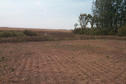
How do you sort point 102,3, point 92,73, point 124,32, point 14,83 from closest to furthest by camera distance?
point 14,83 < point 92,73 < point 124,32 < point 102,3

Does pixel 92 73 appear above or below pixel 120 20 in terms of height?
below

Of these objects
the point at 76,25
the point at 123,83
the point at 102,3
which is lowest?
the point at 123,83

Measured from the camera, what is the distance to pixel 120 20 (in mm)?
31156

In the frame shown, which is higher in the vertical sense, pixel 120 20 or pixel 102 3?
pixel 102 3

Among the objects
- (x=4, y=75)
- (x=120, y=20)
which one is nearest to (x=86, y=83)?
(x=4, y=75)

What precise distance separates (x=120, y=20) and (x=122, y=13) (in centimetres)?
169

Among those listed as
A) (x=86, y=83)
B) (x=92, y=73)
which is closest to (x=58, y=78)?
(x=86, y=83)

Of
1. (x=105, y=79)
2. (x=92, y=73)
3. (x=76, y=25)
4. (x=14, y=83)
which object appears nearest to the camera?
(x=14, y=83)

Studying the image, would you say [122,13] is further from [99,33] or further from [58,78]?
[58,78]

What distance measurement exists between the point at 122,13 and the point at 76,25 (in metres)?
13.6

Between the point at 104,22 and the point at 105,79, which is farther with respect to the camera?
the point at 104,22

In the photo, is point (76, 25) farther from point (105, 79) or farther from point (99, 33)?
point (105, 79)

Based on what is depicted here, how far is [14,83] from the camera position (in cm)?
326

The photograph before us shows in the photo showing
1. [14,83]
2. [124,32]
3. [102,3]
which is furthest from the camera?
[102,3]
